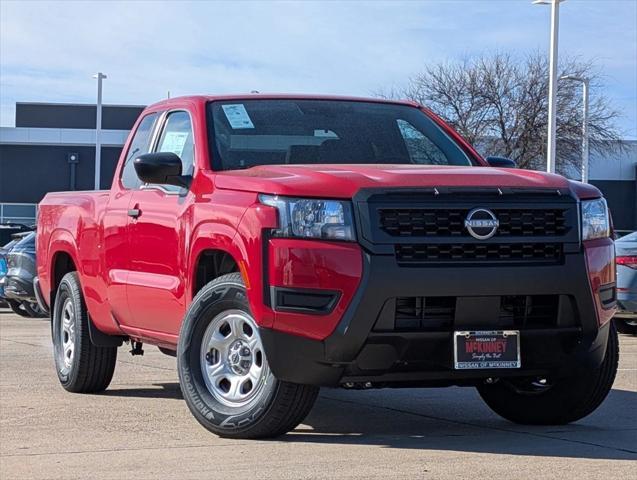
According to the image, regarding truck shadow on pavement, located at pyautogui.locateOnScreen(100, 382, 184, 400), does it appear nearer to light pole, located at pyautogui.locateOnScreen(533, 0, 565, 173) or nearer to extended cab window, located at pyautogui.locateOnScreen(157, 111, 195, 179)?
extended cab window, located at pyautogui.locateOnScreen(157, 111, 195, 179)

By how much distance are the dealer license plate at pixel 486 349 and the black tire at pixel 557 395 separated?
57cm

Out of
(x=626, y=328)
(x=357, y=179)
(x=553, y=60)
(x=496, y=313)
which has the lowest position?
(x=626, y=328)

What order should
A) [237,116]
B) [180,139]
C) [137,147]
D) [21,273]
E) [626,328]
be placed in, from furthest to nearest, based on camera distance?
[21,273], [626,328], [137,147], [180,139], [237,116]

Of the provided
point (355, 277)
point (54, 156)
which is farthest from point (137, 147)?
point (54, 156)

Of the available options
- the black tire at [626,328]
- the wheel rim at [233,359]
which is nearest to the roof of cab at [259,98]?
the wheel rim at [233,359]

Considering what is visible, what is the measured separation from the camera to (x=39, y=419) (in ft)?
25.7

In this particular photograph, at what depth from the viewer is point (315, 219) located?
6457 mm

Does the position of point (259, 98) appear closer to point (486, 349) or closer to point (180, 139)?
point (180, 139)

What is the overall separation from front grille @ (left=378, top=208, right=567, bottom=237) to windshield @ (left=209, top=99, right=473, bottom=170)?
1.42 metres

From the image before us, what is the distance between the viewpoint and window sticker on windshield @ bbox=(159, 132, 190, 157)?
26.6 feet

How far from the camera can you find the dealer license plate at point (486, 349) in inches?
258

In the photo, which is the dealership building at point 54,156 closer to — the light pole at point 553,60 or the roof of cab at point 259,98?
the light pole at point 553,60

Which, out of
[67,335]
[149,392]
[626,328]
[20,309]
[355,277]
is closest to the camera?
[355,277]

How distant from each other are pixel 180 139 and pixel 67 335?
2.24m
